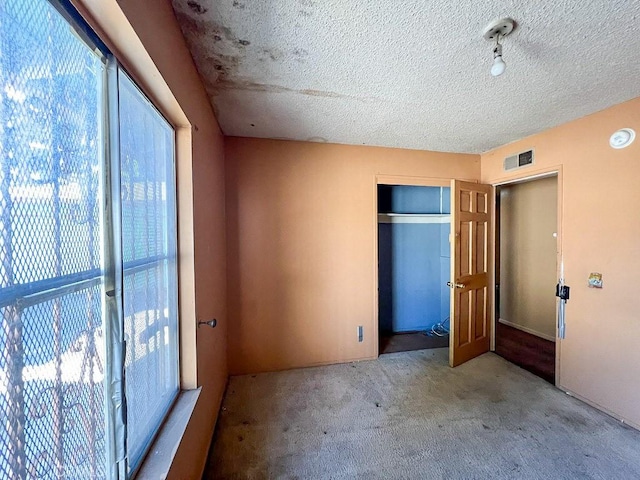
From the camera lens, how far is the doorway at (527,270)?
3.35 meters

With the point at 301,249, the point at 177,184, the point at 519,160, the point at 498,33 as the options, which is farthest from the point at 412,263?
the point at 177,184

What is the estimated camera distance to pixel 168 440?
1129mm

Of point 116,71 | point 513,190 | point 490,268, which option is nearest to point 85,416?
point 116,71

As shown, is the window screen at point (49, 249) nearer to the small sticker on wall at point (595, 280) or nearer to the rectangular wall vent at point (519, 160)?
the small sticker on wall at point (595, 280)

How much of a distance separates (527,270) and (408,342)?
1969 mm

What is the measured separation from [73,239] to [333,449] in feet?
6.07

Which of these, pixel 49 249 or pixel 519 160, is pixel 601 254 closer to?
pixel 519 160

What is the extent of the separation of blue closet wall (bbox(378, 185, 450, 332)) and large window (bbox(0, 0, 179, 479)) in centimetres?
309

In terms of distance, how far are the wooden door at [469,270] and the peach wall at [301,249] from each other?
27.4 inches

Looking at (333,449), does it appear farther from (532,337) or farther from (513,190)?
(513,190)

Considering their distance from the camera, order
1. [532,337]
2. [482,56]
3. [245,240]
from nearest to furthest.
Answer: [482,56] → [245,240] → [532,337]

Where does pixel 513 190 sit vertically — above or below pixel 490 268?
above

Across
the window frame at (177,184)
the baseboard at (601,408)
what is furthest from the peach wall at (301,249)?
the baseboard at (601,408)

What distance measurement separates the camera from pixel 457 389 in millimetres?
2391
